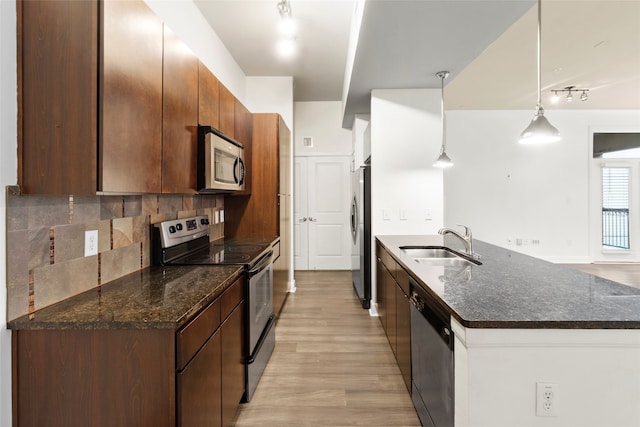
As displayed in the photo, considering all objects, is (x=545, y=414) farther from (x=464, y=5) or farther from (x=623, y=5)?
(x=623, y=5)

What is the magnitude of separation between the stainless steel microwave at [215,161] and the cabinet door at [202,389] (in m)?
0.99

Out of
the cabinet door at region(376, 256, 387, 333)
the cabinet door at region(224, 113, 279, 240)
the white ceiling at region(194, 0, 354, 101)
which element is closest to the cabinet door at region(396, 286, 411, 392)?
the cabinet door at region(376, 256, 387, 333)

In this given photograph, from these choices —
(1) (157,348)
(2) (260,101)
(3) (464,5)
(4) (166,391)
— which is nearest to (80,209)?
(1) (157,348)

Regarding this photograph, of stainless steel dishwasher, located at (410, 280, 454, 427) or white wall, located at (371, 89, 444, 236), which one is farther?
white wall, located at (371, 89, 444, 236)

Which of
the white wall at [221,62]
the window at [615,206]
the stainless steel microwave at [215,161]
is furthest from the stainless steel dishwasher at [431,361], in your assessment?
the window at [615,206]

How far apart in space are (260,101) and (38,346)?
391 centimetres

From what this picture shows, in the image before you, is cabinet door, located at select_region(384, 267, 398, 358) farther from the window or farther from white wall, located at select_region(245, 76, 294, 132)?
the window

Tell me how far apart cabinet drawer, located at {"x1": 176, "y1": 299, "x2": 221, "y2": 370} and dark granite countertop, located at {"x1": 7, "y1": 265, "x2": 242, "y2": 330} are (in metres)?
0.04

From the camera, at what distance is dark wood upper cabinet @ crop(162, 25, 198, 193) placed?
158cm

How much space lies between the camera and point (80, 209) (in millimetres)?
1430

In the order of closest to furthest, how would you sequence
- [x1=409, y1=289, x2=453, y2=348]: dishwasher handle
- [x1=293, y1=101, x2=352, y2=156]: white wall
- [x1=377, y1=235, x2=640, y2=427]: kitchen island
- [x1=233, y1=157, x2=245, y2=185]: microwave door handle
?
[x1=377, y1=235, x2=640, y2=427]: kitchen island < [x1=409, y1=289, x2=453, y2=348]: dishwasher handle < [x1=233, y1=157, x2=245, y2=185]: microwave door handle < [x1=293, y1=101, x2=352, y2=156]: white wall

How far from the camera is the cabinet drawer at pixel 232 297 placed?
1613 mm

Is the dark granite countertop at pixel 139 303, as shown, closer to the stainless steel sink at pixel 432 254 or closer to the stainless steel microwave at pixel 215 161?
the stainless steel microwave at pixel 215 161

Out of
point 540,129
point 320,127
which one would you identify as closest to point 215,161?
point 540,129
